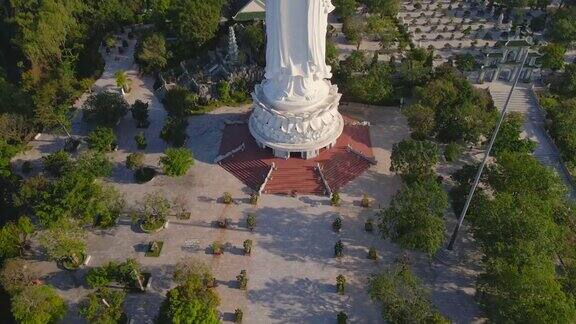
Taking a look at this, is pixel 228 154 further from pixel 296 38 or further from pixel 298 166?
pixel 296 38

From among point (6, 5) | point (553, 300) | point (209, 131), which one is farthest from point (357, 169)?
point (6, 5)

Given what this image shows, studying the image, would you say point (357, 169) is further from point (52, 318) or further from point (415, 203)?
point (52, 318)

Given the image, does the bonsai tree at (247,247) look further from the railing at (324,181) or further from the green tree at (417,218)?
the green tree at (417,218)

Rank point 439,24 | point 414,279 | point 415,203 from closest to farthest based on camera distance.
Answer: point 414,279, point 415,203, point 439,24

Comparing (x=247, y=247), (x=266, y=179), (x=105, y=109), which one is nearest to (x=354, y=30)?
(x=266, y=179)

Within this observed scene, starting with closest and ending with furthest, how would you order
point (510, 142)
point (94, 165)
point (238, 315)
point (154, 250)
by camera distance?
1. point (238, 315)
2. point (154, 250)
3. point (94, 165)
4. point (510, 142)

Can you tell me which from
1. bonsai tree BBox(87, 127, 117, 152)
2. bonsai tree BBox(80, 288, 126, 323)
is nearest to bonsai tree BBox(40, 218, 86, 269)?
bonsai tree BBox(80, 288, 126, 323)

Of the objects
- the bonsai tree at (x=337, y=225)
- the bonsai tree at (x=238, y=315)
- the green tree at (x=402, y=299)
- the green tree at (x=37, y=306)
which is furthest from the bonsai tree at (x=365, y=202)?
the green tree at (x=37, y=306)
